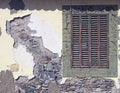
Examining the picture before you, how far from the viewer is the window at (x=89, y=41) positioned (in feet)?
46.6

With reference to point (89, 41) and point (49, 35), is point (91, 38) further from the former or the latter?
point (49, 35)

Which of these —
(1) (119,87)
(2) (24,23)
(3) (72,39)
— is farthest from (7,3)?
(1) (119,87)

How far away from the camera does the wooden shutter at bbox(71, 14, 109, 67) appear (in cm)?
1423

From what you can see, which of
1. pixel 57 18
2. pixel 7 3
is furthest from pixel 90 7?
pixel 7 3

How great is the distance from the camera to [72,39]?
46.8 feet

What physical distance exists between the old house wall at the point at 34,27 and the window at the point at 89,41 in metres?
0.11

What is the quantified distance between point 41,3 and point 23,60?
1067 mm

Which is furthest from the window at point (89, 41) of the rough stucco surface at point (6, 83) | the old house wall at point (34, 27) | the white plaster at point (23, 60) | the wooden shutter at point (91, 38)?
the rough stucco surface at point (6, 83)

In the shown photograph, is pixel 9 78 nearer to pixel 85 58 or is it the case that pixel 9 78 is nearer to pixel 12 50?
pixel 12 50

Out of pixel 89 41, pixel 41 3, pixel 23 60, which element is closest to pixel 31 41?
pixel 23 60

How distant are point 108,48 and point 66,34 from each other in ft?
2.58

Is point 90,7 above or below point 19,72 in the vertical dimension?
above

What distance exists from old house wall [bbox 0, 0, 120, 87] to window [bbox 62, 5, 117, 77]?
109 mm

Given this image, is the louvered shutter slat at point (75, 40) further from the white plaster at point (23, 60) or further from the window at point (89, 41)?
the white plaster at point (23, 60)
